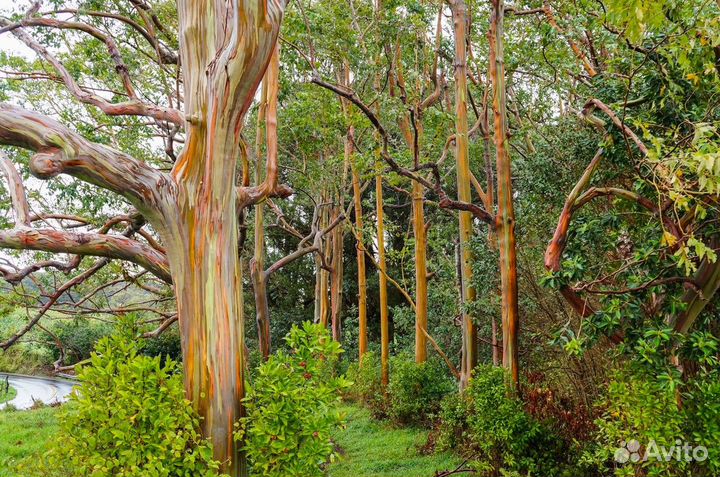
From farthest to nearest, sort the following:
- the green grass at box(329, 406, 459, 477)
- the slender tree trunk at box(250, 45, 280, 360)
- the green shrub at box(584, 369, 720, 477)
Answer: the green grass at box(329, 406, 459, 477)
the slender tree trunk at box(250, 45, 280, 360)
the green shrub at box(584, 369, 720, 477)

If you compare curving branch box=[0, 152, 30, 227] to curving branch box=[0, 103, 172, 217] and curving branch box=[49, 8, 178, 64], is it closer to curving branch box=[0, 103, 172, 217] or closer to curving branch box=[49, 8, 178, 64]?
curving branch box=[0, 103, 172, 217]

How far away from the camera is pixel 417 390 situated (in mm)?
9672

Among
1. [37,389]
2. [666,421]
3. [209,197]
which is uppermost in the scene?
[209,197]

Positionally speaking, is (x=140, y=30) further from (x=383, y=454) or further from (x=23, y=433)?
(x=23, y=433)

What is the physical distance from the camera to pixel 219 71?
4074 mm

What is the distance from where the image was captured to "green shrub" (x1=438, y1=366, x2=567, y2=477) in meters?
5.45

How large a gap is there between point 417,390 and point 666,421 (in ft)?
20.2

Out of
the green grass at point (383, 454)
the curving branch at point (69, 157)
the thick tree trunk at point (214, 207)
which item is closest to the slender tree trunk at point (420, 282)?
the green grass at point (383, 454)

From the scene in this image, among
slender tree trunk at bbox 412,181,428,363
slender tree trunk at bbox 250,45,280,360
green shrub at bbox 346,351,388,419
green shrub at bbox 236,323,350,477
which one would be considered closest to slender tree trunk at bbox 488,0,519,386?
slender tree trunk at bbox 250,45,280,360

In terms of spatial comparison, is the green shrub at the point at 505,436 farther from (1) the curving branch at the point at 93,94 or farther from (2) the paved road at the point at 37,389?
(2) the paved road at the point at 37,389

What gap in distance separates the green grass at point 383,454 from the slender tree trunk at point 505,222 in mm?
2059

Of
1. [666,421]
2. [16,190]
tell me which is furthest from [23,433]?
[666,421]

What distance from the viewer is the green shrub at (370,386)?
1091 centimetres

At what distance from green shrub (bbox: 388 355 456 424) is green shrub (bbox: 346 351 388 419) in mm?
993
